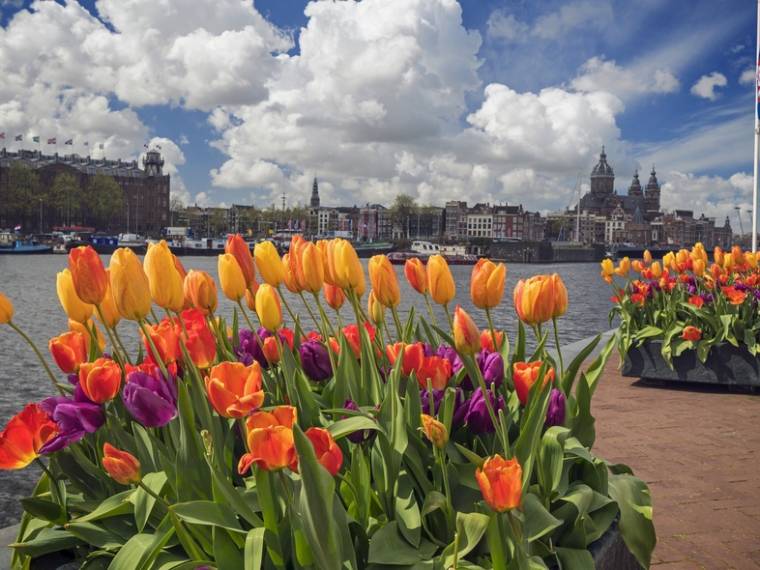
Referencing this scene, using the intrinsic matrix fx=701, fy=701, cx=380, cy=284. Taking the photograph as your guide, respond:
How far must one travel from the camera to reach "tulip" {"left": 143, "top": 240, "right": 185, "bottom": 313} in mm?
1328

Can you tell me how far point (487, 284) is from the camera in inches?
55.5

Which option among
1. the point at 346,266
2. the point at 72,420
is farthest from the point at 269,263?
the point at 72,420

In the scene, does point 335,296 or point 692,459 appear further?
point 692,459

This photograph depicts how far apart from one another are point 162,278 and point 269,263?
290 mm

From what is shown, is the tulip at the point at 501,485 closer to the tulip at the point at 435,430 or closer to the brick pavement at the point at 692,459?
the tulip at the point at 435,430

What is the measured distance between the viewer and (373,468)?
4.29ft

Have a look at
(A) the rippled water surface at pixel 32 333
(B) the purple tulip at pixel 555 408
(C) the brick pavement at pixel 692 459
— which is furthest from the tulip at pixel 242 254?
(A) the rippled water surface at pixel 32 333

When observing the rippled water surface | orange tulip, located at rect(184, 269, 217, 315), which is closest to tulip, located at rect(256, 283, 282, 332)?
orange tulip, located at rect(184, 269, 217, 315)

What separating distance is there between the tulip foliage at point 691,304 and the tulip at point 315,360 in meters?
3.94

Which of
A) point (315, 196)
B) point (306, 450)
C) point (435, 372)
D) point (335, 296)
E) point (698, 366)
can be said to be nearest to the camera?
point (306, 450)

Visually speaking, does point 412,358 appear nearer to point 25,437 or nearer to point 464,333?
point 464,333

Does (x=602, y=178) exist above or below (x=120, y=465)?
above

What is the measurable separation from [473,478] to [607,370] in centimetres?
551

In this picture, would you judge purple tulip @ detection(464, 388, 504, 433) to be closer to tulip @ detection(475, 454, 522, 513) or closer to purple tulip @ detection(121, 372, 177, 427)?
tulip @ detection(475, 454, 522, 513)
